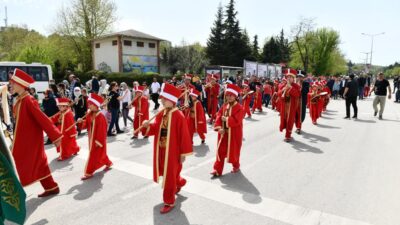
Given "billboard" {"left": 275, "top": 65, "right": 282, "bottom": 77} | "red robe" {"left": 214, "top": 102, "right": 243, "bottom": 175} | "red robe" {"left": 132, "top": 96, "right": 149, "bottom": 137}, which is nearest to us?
"red robe" {"left": 214, "top": 102, "right": 243, "bottom": 175}

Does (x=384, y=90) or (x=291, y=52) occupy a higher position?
(x=291, y=52)

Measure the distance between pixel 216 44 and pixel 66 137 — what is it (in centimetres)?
4852

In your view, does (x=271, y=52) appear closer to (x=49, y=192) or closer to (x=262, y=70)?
(x=262, y=70)

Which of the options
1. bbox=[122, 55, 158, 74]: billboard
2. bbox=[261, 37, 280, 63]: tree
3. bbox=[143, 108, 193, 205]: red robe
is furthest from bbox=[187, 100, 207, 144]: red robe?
bbox=[261, 37, 280, 63]: tree

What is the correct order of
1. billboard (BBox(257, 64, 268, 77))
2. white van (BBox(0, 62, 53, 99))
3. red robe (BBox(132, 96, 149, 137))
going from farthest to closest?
billboard (BBox(257, 64, 268, 77))
white van (BBox(0, 62, 53, 99))
red robe (BBox(132, 96, 149, 137))

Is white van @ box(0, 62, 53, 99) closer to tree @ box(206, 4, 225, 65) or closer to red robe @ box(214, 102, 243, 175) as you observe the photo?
red robe @ box(214, 102, 243, 175)

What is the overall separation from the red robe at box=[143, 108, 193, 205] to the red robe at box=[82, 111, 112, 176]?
1.82 meters

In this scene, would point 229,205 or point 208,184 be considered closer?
point 229,205

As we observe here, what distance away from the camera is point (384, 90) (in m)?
14.5

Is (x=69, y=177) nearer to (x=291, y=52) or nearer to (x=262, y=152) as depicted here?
(x=262, y=152)

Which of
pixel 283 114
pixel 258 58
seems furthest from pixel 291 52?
pixel 283 114

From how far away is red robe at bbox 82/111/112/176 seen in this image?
6.27 metres

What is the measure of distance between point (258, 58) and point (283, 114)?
56.2 metres

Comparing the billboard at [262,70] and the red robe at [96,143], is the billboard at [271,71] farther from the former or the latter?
the red robe at [96,143]
